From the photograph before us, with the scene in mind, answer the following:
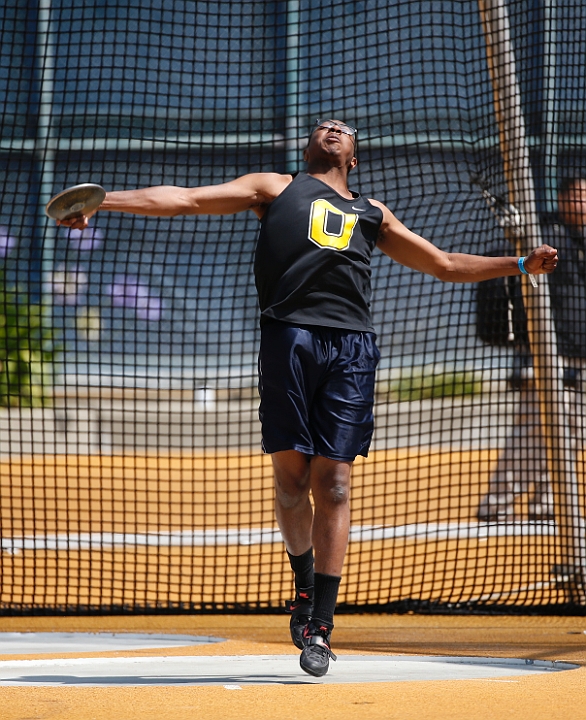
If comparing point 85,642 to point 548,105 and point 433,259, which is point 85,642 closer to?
point 433,259

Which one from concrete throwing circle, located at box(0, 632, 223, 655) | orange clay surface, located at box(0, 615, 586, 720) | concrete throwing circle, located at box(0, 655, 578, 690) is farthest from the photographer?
concrete throwing circle, located at box(0, 632, 223, 655)

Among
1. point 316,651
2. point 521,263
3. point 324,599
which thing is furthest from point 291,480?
point 521,263

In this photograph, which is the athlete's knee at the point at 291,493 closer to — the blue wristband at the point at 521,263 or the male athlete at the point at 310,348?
the male athlete at the point at 310,348

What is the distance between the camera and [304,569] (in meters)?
4.06

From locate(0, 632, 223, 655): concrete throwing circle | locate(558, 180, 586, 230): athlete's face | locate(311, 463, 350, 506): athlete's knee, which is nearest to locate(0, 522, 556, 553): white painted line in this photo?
locate(0, 632, 223, 655): concrete throwing circle

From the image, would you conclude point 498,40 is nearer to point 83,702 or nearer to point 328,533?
point 328,533

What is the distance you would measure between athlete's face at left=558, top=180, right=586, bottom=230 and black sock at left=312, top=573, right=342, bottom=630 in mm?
3340

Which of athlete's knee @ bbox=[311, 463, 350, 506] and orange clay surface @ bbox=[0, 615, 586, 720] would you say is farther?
athlete's knee @ bbox=[311, 463, 350, 506]

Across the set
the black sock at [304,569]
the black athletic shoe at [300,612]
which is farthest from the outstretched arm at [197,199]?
the black athletic shoe at [300,612]

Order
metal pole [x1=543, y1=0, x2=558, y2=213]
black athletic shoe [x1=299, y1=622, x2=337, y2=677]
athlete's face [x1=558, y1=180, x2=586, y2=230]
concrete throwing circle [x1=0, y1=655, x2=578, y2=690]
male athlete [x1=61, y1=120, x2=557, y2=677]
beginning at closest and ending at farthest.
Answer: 1. black athletic shoe [x1=299, y1=622, x2=337, y2=677]
2. concrete throwing circle [x1=0, y1=655, x2=578, y2=690]
3. male athlete [x1=61, y1=120, x2=557, y2=677]
4. metal pole [x1=543, y1=0, x2=558, y2=213]
5. athlete's face [x1=558, y1=180, x2=586, y2=230]

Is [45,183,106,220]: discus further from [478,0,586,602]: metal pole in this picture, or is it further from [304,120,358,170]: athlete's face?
[478,0,586,602]: metal pole

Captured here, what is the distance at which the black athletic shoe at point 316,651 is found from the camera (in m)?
3.58

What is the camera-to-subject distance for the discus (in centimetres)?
348

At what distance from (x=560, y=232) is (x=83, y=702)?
14.9 ft
